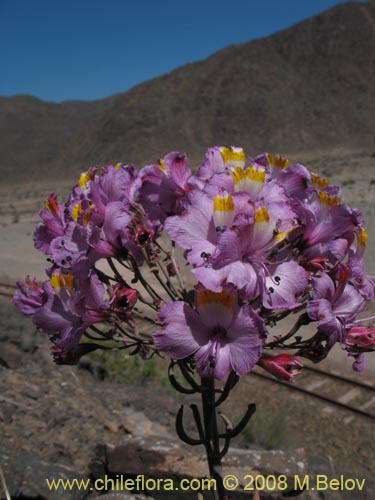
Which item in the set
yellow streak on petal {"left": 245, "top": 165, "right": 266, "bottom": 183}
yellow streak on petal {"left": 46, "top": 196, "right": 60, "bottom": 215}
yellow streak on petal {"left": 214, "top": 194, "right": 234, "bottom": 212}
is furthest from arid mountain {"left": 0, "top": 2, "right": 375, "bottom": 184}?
yellow streak on petal {"left": 214, "top": 194, "right": 234, "bottom": 212}

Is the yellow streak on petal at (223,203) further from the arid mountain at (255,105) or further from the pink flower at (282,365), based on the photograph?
the arid mountain at (255,105)

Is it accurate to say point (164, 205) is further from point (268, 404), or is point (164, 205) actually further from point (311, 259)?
point (268, 404)

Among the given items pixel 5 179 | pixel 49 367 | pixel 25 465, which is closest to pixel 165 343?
pixel 25 465

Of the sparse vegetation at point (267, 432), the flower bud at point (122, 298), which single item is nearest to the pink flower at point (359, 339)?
the flower bud at point (122, 298)

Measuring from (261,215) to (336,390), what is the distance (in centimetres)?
687

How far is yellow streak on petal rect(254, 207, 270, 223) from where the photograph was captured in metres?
1.74

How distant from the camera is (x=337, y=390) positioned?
7996mm

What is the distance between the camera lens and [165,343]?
1735 millimetres

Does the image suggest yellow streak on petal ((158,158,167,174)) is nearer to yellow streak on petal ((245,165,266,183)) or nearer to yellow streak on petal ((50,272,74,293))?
yellow streak on petal ((245,165,266,183))

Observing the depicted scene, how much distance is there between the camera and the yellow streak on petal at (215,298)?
170 centimetres

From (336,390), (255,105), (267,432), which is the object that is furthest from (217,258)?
(255,105)

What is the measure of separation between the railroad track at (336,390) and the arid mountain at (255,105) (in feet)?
222

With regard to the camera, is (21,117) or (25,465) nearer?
(25,465)

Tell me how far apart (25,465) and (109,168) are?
2.57 m
